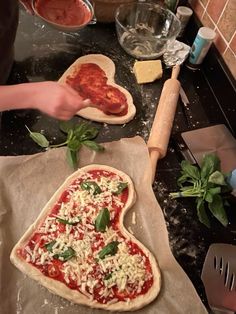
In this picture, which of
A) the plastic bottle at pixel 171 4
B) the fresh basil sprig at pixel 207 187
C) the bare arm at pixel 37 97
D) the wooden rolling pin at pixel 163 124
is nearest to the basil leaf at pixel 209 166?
the fresh basil sprig at pixel 207 187

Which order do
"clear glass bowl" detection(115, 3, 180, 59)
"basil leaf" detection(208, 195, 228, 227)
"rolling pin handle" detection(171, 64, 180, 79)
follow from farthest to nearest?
"clear glass bowl" detection(115, 3, 180, 59) → "rolling pin handle" detection(171, 64, 180, 79) → "basil leaf" detection(208, 195, 228, 227)

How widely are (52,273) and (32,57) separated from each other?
735 millimetres

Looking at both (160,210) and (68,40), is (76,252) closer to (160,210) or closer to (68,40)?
(160,210)

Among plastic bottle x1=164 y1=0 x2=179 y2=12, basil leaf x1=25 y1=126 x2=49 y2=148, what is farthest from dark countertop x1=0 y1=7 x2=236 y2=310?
plastic bottle x1=164 y1=0 x2=179 y2=12

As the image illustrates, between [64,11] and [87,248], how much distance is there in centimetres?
83

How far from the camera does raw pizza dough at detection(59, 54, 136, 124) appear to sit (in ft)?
3.62

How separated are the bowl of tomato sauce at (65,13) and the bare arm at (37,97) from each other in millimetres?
453

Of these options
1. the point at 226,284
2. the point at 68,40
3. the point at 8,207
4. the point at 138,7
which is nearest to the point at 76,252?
the point at 8,207

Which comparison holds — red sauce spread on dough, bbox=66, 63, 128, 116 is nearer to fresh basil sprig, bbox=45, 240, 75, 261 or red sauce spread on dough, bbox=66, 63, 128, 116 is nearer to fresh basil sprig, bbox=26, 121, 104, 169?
fresh basil sprig, bbox=26, 121, 104, 169

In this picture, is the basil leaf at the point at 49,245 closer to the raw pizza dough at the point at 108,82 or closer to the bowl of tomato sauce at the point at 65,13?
the raw pizza dough at the point at 108,82

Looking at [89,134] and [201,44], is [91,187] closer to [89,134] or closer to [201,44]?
[89,134]

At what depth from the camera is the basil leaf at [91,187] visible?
943mm

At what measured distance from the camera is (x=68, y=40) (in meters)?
1.34

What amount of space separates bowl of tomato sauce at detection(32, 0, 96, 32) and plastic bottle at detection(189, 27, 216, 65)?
0.37 m
